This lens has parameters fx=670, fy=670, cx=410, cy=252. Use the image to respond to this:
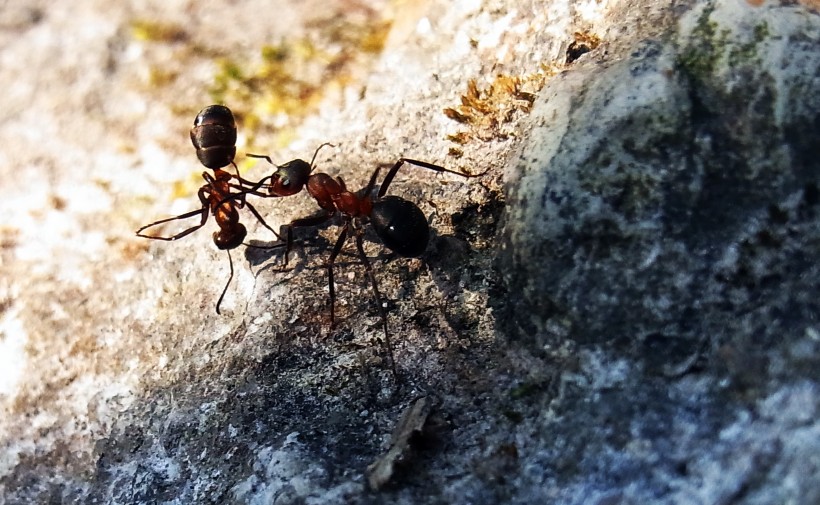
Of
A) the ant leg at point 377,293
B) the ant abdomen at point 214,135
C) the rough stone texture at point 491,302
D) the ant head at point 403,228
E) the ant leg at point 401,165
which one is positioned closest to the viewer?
the rough stone texture at point 491,302

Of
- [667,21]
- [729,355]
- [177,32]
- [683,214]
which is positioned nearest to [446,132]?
[667,21]

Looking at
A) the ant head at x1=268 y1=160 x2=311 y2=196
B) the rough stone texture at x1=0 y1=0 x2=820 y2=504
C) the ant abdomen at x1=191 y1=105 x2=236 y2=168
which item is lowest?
the rough stone texture at x1=0 y1=0 x2=820 y2=504

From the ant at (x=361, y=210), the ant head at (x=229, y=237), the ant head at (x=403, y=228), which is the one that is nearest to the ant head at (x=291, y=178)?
the ant at (x=361, y=210)

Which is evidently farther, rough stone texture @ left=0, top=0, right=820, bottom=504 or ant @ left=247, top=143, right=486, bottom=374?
ant @ left=247, top=143, right=486, bottom=374

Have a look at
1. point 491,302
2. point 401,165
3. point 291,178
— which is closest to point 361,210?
point 401,165

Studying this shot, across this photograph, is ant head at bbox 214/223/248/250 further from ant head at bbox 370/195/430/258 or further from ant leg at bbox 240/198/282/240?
ant head at bbox 370/195/430/258

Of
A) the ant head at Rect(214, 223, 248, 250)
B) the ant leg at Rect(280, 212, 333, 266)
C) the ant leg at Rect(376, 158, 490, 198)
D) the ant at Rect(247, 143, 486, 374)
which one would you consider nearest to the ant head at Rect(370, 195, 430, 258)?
the ant at Rect(247, 143, 486, 374)

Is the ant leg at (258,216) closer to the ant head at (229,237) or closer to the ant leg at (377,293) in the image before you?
the ant head at (229,237)
